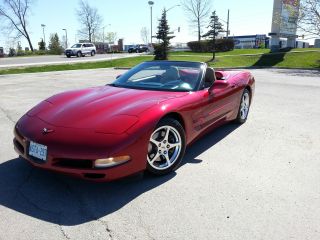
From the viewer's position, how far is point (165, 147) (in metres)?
3.63

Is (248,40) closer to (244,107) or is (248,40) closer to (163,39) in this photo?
(163,39)

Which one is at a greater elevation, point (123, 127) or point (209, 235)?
point (123, 127)

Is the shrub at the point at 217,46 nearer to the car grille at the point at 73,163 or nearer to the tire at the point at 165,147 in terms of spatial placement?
the tire at the point at 165,147

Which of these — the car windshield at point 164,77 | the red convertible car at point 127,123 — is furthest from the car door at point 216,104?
the car windshield at point 164,77

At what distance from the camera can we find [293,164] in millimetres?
4062

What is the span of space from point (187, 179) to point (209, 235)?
106 cm

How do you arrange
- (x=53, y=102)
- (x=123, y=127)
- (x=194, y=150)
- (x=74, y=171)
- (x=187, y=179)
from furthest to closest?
(x=194, y=150) → (x=53, y=102) → (x=187, y=179) → (x=123, y=127) → (x=74, y=171)

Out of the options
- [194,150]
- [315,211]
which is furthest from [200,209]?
[194,150]

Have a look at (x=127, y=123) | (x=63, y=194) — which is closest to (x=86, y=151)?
(x=127, y=123)

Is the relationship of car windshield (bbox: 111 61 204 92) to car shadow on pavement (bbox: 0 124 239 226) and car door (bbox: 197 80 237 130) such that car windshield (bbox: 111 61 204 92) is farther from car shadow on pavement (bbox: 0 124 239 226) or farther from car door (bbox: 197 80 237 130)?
car shadow on pavement (bbox: 0 124 239 226)

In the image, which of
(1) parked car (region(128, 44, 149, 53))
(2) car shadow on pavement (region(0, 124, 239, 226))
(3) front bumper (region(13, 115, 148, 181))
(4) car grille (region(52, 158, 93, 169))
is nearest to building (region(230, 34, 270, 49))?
(1) parked car (region(128, 44, 149, 53))

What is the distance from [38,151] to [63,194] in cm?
49

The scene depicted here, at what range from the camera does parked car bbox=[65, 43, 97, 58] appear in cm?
3728

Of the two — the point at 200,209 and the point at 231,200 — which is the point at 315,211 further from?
the point at 200,209
